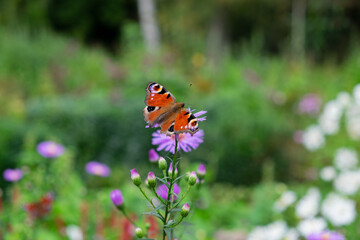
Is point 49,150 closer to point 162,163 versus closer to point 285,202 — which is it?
point 285,202

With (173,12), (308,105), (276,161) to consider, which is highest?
(173,12)

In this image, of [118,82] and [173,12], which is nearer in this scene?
[118,82]

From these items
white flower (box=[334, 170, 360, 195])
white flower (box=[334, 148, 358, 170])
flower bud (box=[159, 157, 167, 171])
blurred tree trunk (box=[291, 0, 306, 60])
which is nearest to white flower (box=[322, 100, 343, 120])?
white flower (box=[334, 148, 358, 170])

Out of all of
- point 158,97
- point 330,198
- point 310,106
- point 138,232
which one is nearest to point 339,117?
point 330,198

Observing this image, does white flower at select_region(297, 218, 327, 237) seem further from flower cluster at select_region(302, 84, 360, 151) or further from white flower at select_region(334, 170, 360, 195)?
flower cluster at select_region(302, 84, 360, 151)

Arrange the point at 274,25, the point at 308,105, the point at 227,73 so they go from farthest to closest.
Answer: the point at 274,25, the point at 227,73, the point at 308,105

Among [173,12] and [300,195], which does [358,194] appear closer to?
[300,195]

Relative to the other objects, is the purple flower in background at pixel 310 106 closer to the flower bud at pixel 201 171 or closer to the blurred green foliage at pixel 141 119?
the blurred green foliage at pixel 141 119

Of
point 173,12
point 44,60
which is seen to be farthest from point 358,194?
point 173,12
